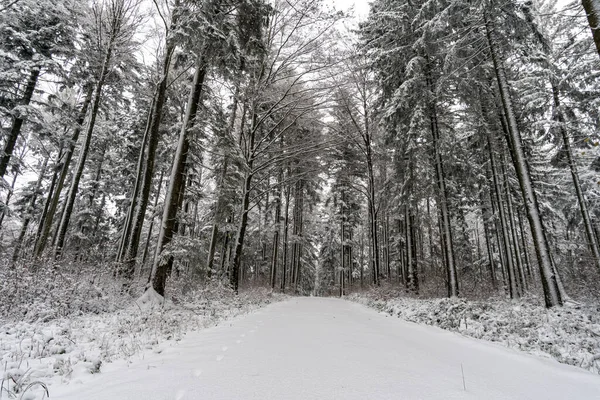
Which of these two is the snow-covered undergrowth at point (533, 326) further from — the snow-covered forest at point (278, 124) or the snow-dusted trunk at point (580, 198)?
the snow-dusted trunk at point (580, 198)

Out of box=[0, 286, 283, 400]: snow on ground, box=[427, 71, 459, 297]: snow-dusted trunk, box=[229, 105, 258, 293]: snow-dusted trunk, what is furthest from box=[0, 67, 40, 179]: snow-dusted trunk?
box=[427, 71, 459, 297]: snow-dusted trunk

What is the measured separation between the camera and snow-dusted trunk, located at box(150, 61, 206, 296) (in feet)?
23.2

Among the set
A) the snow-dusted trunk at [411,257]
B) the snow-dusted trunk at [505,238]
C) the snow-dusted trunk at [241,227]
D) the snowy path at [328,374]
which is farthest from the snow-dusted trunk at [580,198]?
the snow-dusted trunk at [241,227]

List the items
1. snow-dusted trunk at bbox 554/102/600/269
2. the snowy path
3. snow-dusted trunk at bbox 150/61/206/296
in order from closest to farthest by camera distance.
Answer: the snowy path < snow-dusted trunk at bbox 150/61/206/296 < snow-dusted trunk at bbox 554/102/600/269

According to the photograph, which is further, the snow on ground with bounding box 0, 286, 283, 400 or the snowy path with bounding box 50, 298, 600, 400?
the snow on ground with bounding box 0, 286, 283, 400

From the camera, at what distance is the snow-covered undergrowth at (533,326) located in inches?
150

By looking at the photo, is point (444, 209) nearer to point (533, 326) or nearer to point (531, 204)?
point (531, 204)

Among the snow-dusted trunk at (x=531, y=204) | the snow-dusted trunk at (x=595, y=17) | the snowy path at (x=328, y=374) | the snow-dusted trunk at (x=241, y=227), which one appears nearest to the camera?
the snowy path at (x=328, y=374)

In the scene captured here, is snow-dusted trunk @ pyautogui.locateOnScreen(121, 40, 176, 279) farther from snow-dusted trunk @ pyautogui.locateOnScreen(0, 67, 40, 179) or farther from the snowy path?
snow-dusted trunk @ pyautogui.locateOnScreen(0, 67, 40, 179)

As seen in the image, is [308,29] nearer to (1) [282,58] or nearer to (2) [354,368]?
(1) [282,58]

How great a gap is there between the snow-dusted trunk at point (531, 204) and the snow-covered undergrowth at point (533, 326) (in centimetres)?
51

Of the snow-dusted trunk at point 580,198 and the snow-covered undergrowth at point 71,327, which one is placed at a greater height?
the snow-dusted trunk at point 580,198

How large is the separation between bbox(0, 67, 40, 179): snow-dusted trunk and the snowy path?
14.4 metres

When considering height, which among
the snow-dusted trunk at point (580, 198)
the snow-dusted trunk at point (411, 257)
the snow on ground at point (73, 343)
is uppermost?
the snow-dusted trunk at point (580, 198)
